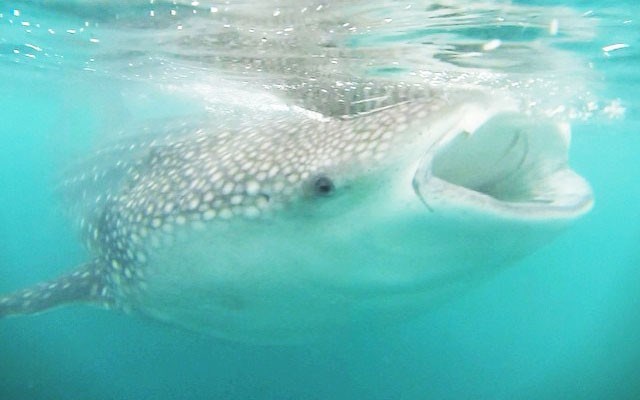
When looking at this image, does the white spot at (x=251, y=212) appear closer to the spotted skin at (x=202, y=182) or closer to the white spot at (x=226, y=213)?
the spotted skin at (x=202, y=182)

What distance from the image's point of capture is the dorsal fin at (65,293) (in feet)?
16.3

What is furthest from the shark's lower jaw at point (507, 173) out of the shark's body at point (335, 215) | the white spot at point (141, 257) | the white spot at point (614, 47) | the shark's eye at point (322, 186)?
the white spot at point (614, 47)

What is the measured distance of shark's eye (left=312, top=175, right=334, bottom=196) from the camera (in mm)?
3076

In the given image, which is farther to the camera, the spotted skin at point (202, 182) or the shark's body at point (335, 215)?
the spotted skin at point (202, 182)

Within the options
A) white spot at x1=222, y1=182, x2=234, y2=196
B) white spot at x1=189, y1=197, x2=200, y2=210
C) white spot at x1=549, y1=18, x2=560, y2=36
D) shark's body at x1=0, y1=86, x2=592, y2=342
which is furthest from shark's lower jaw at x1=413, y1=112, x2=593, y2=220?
white spot at x1=549, y1=18, x2=560, y2=36

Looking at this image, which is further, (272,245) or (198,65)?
(198,65)

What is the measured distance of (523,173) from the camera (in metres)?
3.55

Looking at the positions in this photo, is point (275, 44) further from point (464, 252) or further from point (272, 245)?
point (464, 252)

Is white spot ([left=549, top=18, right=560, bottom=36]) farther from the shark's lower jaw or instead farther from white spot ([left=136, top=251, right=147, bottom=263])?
white spot ([left=136, top=251, right=147, bottom=263])

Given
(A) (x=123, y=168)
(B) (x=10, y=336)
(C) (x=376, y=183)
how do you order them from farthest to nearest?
(B) (x=10, y=336)
(A) (x=123, y=168)
(C) (x=376, y=183)

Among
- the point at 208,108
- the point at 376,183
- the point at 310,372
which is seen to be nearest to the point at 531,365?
the point at 310,372

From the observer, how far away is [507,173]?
3596 mm

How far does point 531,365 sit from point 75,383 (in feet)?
42.1

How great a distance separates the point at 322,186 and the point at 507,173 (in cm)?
128
